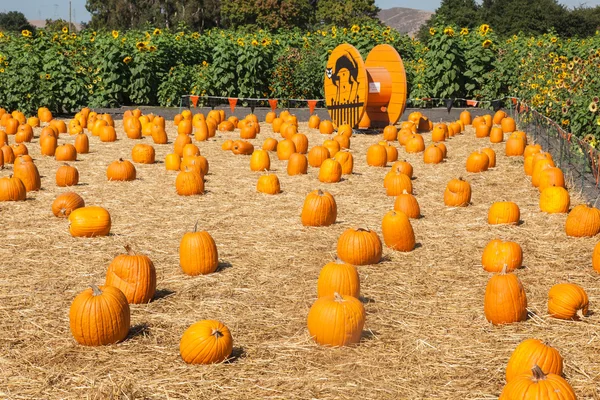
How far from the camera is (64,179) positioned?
10414mm

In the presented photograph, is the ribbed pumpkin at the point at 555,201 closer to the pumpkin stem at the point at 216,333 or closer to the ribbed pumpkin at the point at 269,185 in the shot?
the ribbed pumpkin at the point at 269,185

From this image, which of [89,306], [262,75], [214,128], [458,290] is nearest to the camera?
[89,306]

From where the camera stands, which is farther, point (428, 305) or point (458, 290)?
point (458, 290)

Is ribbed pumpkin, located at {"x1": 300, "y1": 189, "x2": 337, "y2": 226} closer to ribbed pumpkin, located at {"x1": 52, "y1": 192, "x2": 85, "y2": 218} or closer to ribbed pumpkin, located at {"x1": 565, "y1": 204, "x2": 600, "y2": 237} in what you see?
ribbed pumpkin, located at {"x1": 565, "y1": 204, "x2": 600, "y2": 237}

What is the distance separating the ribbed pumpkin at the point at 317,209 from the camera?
8062 mm

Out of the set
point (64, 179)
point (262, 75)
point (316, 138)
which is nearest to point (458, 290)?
point (64, 179)

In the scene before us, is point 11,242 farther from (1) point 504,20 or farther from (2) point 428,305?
(1) point 504,20

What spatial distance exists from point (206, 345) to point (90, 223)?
3450 mm

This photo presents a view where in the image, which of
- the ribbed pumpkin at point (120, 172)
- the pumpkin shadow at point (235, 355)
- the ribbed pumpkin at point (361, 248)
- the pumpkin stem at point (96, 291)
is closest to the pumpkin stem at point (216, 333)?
the pumpkin shadow at point (235, 355)

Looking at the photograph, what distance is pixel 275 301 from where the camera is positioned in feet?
18.7

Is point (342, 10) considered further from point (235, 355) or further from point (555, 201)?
point (235, 355)

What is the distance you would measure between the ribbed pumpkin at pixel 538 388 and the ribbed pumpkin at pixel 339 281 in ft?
6.39

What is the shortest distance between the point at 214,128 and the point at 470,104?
22.7ft

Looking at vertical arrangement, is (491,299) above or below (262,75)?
below
